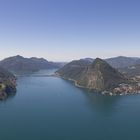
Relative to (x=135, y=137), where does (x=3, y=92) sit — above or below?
above

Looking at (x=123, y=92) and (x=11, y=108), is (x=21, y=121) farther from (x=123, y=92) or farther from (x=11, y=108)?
(x=123, y=92)

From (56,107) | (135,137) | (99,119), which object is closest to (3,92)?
(56,107)

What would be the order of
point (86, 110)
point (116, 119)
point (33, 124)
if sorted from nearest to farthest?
point (33, 124), point (116, 119), point (86, 110)

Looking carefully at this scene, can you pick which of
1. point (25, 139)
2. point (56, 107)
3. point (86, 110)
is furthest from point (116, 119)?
point (25, 139)

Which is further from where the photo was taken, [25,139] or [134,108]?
[134,108]

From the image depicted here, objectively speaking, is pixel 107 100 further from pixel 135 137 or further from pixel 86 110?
pixel 135 137

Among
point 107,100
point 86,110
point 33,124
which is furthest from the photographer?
point 107,100
